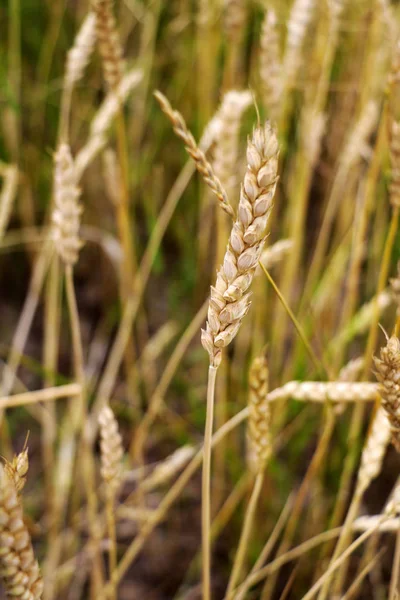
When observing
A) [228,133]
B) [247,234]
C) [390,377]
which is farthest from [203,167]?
[228,133]

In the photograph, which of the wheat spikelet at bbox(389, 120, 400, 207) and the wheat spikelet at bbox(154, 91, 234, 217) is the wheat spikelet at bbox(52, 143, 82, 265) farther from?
the wheat spikelet at bbox(389, 120, 400, 207)

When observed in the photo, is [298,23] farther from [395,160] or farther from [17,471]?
[17,471]

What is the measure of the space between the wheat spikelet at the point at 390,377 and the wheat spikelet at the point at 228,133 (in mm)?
354

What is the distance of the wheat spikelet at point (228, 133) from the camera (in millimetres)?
655

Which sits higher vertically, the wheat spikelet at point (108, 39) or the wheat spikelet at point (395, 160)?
the wheat spikelet at point (108, 39)

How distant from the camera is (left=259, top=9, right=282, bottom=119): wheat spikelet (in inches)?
27.5

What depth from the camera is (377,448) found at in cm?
53

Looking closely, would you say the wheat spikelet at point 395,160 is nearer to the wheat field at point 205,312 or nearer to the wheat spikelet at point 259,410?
the wheat field at point 205,312

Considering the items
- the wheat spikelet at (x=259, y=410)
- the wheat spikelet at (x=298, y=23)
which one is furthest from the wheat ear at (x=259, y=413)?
the wheat spikelet at (x=298, y=23)

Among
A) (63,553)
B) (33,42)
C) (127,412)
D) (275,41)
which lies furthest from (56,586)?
(33,42)

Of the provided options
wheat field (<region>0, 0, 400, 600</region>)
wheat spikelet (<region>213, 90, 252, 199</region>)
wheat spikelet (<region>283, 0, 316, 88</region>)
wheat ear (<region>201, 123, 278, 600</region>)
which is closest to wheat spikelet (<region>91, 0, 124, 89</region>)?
wheat field (<region>0, 0, 400, 600</region>)

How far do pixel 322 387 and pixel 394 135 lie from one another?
0.25 metres

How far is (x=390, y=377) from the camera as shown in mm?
402

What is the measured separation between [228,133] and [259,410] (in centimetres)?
37
